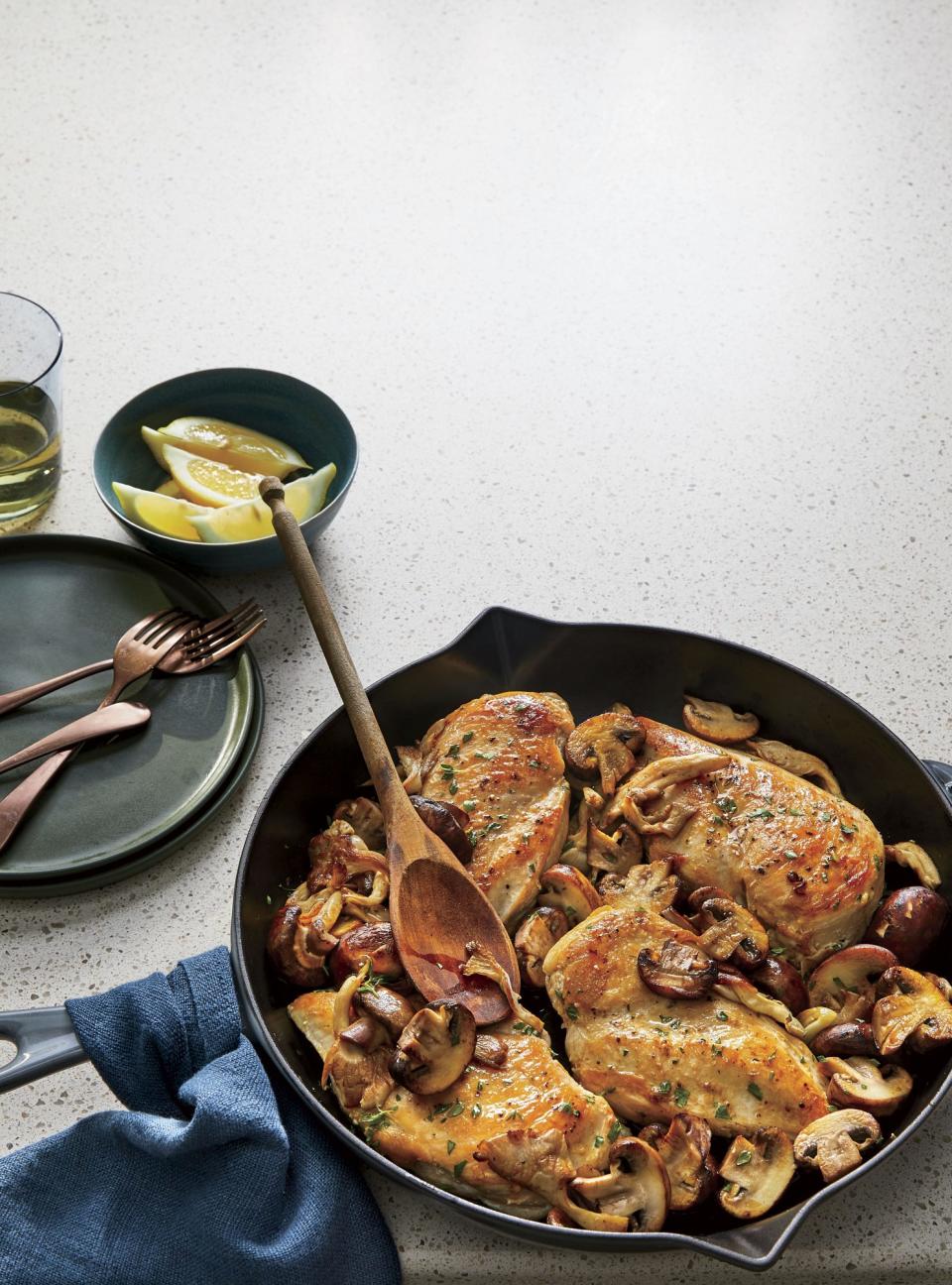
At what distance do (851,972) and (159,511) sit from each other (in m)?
1.14

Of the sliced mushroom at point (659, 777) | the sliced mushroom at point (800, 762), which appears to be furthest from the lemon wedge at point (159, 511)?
the sliced mushroom at point (800, 762)

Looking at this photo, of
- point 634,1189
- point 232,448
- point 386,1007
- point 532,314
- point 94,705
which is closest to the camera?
point 634,1189

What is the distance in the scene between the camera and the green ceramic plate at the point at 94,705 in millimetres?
1660

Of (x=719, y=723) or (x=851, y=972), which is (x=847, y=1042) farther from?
(x=719, y=723)

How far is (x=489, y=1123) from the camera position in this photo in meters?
1.28

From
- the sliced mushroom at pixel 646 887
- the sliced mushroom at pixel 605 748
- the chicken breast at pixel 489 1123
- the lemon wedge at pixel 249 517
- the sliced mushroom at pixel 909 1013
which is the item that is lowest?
the sliced mushroom at pixel 909 1013

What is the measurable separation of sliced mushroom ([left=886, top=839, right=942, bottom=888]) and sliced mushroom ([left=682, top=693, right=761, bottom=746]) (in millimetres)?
235

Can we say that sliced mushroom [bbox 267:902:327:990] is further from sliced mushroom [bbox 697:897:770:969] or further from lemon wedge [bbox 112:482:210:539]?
lemon wedge [bbox 112:482:210:539]

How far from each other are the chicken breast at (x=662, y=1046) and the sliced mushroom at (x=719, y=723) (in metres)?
0.33

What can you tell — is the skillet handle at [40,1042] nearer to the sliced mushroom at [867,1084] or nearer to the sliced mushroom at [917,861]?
the sliced mushroom at [867,1084]

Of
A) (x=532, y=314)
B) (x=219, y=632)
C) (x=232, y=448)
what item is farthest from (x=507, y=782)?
(x=532, y=314)

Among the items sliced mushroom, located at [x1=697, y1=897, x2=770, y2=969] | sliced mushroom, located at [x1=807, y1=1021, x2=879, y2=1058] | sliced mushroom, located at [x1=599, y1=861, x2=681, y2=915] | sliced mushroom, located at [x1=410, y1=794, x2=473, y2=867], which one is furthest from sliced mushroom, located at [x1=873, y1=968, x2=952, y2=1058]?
sliced mushroom, located at [x1=410, y1=794, x2=473, y2=867]

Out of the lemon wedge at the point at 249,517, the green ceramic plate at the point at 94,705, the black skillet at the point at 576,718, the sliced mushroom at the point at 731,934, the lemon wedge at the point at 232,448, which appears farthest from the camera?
the lemon wedge at the point at 232,448

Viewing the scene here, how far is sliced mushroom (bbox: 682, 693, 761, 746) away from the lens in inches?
66.2
